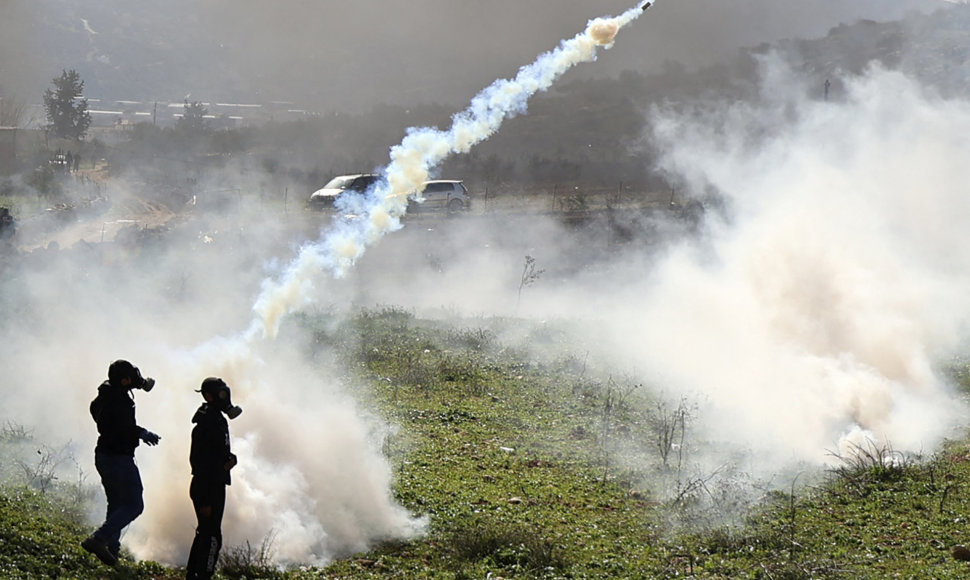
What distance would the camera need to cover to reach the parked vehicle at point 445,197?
41.3 metres

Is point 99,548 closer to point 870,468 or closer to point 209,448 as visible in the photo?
point 209,448

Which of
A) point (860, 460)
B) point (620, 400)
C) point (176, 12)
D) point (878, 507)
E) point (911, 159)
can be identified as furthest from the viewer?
point (176, 12)

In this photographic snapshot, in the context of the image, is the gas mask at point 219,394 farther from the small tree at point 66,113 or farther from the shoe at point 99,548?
the small tree at point 66,113

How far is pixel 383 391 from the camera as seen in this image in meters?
18.3

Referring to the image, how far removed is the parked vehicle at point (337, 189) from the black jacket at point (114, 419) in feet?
101

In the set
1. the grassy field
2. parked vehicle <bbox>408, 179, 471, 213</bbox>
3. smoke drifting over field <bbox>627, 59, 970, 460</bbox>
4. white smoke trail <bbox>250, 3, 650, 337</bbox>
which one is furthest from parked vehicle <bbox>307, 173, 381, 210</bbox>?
the grassy field

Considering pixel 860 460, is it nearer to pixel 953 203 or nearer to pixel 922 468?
pixel 922 468

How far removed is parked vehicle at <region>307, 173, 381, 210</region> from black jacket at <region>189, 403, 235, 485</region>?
31.1 meters

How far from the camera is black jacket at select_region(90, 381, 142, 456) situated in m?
9.13

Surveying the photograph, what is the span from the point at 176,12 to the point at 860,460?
5017 inches

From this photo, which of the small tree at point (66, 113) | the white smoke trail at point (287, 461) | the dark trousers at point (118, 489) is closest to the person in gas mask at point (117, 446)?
the dark trousers at point (118, 489)

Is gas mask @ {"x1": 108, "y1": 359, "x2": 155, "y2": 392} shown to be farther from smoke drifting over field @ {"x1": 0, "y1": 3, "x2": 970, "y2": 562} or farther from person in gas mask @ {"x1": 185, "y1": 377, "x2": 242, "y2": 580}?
smoke drifting over field @ {"x1": 0, "y1": 3, "x2": 970, "y2": 562}

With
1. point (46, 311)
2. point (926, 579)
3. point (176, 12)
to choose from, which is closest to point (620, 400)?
point (926, 579)

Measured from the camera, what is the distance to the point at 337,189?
4059 cm
